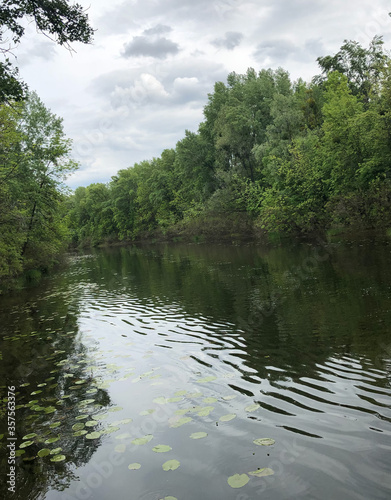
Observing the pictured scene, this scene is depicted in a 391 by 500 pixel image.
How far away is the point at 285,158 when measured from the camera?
38.7 m

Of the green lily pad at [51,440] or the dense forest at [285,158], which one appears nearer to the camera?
the green lily pad at [51,440]

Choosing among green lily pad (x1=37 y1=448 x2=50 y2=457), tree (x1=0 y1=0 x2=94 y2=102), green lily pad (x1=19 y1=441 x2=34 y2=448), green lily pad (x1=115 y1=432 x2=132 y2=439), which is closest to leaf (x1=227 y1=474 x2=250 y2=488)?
green lily pad (x1=115 y1=432 x2=132 y2=439)

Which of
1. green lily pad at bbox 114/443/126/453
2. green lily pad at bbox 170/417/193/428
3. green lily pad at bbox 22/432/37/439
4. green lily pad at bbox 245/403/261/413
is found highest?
green lily pad at bbox 245/403/261/413

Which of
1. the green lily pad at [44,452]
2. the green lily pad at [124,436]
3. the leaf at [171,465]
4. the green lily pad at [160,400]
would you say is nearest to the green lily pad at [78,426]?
the green lily pad at [44,452]

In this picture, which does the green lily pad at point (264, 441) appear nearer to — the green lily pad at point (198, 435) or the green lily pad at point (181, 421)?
the green lily pad at point (198, 435)

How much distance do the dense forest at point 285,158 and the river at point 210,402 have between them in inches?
759

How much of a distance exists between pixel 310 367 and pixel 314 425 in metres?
1.88

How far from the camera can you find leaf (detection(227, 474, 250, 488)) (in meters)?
3.73

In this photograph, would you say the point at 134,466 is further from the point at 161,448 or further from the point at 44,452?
the point at 44,452

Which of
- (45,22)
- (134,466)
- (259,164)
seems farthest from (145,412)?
(259,164)

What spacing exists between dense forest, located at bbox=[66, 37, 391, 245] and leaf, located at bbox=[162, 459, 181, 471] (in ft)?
89.4

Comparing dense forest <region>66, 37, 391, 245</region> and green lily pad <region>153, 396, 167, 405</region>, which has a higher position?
dense forest <region>66, 37, 391, 245</region>

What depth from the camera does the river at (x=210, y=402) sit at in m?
3.89

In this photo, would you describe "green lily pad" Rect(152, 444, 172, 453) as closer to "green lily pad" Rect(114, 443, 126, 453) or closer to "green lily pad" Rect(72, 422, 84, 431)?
"green lily pad" Rect(114, 443, 126, 453)
